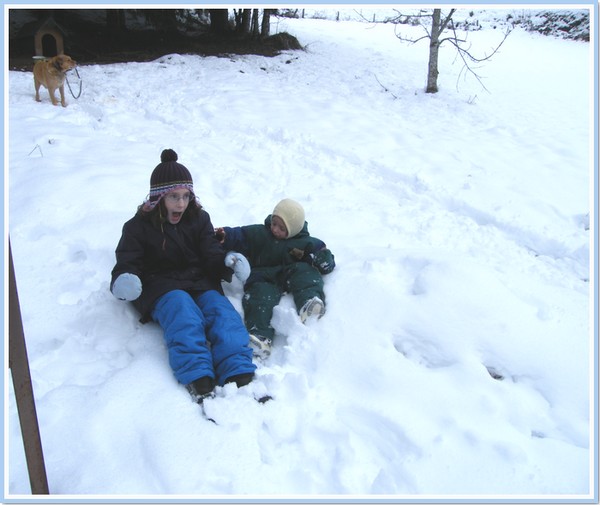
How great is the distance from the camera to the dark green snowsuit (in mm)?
3160

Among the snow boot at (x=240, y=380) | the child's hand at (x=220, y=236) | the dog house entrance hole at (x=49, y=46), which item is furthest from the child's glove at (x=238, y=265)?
the dog house entrance hole at (x=49, y=46)

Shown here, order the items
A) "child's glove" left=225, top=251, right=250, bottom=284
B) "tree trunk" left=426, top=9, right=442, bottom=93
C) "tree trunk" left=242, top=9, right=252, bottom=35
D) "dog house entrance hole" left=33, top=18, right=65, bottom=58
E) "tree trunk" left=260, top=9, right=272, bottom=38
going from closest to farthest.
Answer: "child's glove" left=225, top=251, right=250, bottom=284
"tree trunk" left=426, top=9, right=442, bottom=93
"dog house entrance hole" left=33, top=18, right=65, bottom=58
"tree trunk" left=260, top=9, right=272, bottom=38
"tree trunk" left=242, top=9, right=252, bottom=35

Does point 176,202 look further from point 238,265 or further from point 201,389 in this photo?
point 201,389

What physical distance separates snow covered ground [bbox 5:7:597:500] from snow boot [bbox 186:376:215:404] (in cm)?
7

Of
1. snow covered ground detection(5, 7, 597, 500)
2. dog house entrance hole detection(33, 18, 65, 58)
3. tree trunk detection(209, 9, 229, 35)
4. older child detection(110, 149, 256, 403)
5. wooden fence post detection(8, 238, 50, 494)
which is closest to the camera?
wooden fence post detection(8, 238, 50, 494)

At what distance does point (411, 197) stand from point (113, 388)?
3622 millimetres

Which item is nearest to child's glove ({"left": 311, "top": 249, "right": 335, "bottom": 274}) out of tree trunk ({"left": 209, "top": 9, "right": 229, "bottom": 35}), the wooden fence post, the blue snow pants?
the blue snow pants

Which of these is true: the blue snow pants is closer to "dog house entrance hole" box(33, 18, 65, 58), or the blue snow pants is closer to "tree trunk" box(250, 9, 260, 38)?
"dog house entrance hole" box(33, 18, 65, 58)

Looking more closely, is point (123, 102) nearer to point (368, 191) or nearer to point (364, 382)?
point (368, 191)

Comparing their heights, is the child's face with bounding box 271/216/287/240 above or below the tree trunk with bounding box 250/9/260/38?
below

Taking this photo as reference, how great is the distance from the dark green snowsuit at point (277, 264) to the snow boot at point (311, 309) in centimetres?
8

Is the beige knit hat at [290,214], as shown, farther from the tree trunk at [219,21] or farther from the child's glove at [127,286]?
the tree trunk at [219,21]

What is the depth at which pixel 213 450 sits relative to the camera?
212cm

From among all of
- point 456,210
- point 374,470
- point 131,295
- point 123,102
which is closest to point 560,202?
point 456,210
